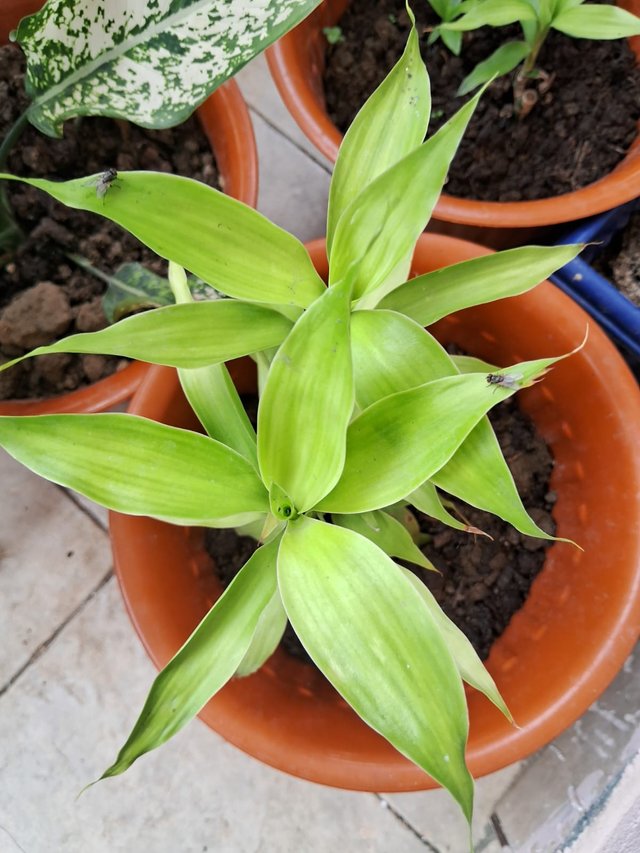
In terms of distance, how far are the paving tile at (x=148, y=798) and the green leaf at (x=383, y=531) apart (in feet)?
1.87

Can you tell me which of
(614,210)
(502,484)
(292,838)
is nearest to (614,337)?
(614,210)

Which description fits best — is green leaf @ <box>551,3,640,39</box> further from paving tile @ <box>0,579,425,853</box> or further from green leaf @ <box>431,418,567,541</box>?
paving tile @ <box>0,579,425,853</box>

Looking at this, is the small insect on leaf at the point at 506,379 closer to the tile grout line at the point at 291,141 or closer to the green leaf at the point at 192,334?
the green leaf at the point at 192,334

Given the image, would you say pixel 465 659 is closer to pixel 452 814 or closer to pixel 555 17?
pixel 452 814

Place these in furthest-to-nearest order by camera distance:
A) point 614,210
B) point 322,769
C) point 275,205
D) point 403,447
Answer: point 275,205 < point 614,210 < point 322,769 < point 403,447

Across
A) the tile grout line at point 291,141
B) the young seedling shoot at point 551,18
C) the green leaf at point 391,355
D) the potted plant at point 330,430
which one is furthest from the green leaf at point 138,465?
the tile grout line at point 291,141

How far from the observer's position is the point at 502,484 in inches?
18.4

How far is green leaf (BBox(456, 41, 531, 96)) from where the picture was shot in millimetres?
803

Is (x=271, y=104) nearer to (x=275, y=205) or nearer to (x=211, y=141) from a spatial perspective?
(x=275, y=205)

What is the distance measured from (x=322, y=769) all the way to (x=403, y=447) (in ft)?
1.09

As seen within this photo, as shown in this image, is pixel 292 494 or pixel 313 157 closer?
pixel 292 494

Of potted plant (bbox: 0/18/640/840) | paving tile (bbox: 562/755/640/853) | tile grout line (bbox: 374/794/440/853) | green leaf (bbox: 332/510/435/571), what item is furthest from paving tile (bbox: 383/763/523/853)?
green leaf (bbox: 332/510/435/571)

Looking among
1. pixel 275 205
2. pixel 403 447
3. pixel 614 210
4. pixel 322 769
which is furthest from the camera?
pixel 275 205

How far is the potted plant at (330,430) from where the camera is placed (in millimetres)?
407
